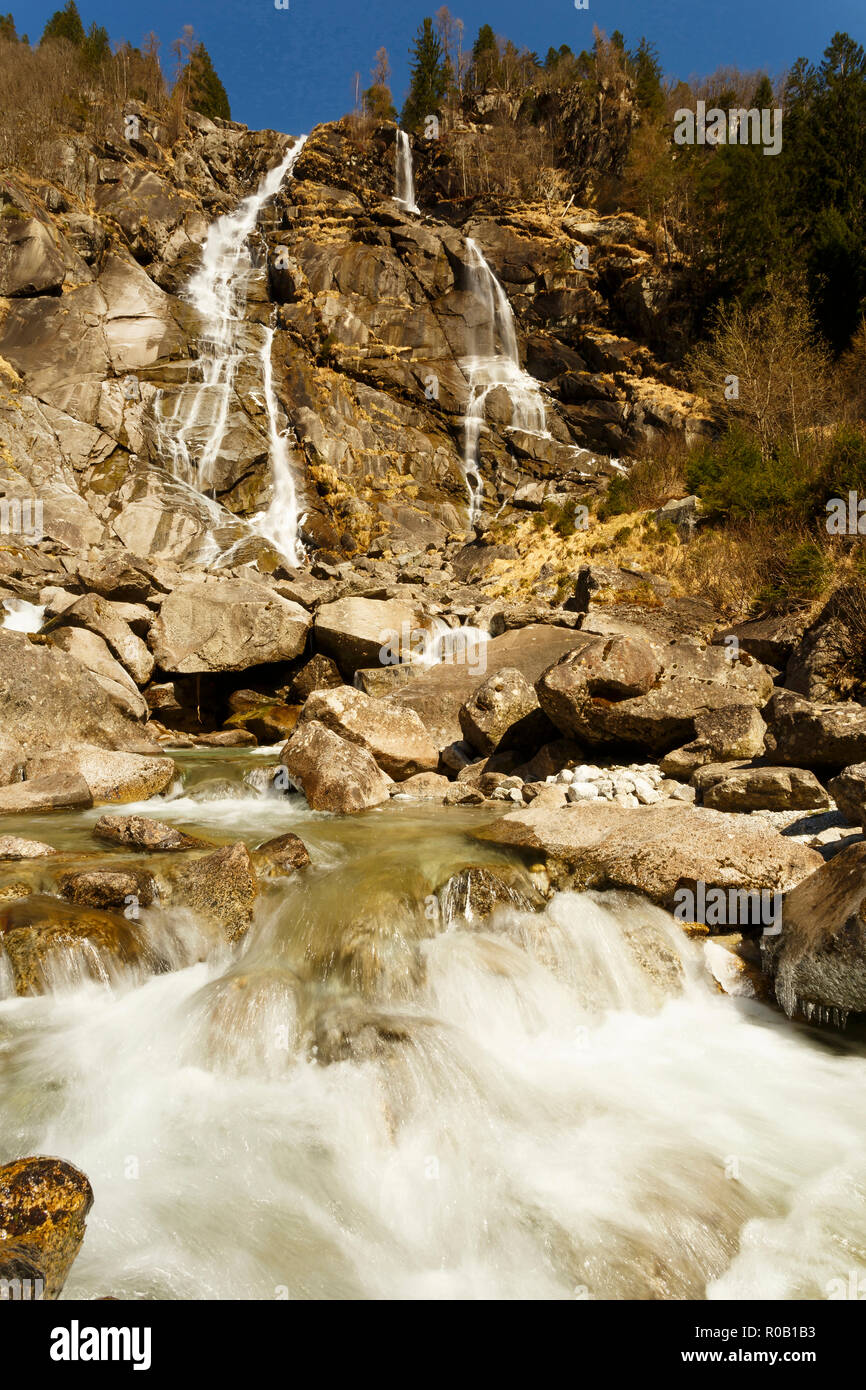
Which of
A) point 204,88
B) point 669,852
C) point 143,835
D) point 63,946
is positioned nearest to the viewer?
point 63,946

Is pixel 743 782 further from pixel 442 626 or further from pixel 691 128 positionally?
pixel 691 128

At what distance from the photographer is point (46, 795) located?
8906mm

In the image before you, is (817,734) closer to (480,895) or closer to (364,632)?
(480,895)

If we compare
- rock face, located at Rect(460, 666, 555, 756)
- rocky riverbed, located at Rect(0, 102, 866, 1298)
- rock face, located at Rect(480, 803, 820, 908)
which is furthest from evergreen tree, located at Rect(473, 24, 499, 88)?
rock face, located at Rect(480, 803, 820, 908)

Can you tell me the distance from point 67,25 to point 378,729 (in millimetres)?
69097

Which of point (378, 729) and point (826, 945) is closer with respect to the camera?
point (826, 945)

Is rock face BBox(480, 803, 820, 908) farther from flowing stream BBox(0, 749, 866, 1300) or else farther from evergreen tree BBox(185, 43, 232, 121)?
evergreen tree BBox(185, 43, 232, 121)

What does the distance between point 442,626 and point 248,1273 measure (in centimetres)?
1373

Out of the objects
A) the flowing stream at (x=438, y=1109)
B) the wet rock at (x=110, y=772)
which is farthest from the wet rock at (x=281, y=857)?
the wet rock at (x=110, y=772)

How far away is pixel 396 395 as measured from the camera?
1256 inches

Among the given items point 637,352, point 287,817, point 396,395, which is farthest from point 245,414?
point 287,817

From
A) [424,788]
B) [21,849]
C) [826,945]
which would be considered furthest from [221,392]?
[826,945]

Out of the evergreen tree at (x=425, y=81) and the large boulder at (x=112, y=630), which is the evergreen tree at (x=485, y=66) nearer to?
the evergreen tree at (x=425, y=81)

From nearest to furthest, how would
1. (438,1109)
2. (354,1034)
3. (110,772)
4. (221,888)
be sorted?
(438,1109), (354,1034), (221,888), (110,772)
